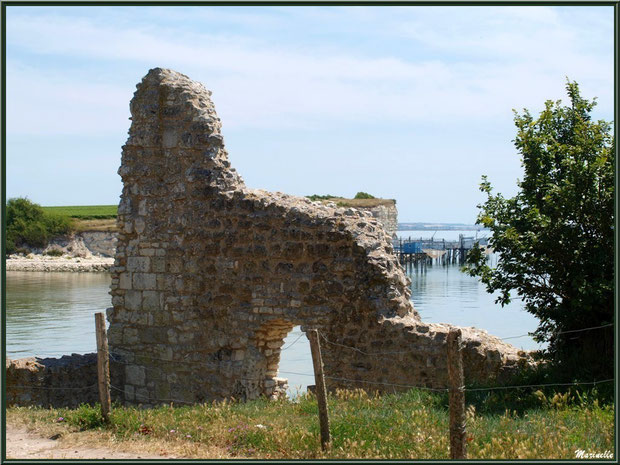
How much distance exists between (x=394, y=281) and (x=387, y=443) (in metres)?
3.70

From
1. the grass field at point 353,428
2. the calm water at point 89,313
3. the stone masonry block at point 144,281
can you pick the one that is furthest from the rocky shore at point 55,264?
the grass field at point 353,428

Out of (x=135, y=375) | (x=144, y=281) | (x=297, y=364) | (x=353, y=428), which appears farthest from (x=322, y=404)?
(x=297, y=364)

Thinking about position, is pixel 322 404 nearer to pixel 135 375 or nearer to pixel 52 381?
pixel 135 375

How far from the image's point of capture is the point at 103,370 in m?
9.95

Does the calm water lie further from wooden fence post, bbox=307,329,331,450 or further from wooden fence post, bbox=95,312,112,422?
wooden fence post, bbox=307,329,331,450

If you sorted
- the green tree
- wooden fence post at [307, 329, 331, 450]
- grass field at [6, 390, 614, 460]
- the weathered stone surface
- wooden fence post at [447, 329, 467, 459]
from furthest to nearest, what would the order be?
the weathered stone surface < the green tree < wooden fence post at [307, 329, 331, 450] < grass field at [6, 390, 614, 460] < wooden fence post at [447, 329, 467, 459]

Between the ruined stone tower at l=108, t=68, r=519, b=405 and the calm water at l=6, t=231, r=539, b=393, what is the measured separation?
162 centimetres

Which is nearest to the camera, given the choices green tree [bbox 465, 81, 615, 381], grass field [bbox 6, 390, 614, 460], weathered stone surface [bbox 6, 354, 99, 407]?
grass field [bbox 6, 390, 614, 460]

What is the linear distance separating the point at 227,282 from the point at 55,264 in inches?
2304

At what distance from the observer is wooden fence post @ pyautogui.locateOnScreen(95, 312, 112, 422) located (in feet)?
32.0

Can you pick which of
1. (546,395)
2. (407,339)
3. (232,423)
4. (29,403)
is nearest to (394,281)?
(407,339)

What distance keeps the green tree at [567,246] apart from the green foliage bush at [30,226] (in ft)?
225

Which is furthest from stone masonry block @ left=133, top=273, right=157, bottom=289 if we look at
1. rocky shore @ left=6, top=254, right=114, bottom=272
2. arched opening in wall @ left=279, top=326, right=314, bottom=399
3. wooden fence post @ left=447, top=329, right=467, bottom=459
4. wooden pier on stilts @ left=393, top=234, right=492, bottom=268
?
rocky shore @ left=6, top=254, right=114, bottom=272

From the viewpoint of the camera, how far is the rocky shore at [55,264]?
218 feet
